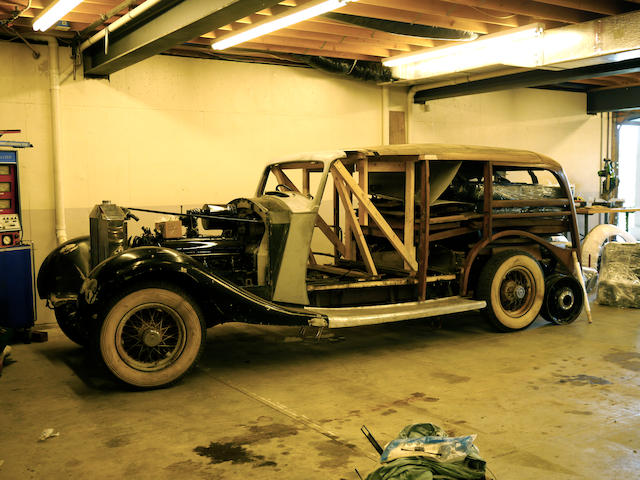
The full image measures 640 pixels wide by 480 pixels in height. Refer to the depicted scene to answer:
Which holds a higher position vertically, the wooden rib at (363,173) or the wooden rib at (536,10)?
the wooden rib at (536,10)

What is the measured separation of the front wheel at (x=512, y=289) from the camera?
6395 mm

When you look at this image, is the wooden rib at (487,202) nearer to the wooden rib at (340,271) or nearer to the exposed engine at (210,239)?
the wooden rib at (340,271)

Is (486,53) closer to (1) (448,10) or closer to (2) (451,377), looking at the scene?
(1) (448,10)

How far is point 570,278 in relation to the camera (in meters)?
7.02

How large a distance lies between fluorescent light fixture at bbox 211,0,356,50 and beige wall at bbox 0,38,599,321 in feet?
4.56

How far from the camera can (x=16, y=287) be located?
20.7 ft

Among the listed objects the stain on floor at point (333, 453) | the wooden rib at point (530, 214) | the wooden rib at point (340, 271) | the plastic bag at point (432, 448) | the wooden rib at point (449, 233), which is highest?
the wooden rib at point (530, 214)

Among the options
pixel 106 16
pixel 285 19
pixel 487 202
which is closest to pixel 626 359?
pixel 487 202

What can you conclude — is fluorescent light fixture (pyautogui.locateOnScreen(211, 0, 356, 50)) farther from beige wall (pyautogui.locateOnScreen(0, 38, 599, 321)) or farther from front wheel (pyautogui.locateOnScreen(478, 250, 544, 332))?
front wheel (pyautogui.locateOnScreen(478, 250, 544, 332))

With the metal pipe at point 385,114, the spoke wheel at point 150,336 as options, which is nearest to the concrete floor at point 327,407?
the spoke wheel at point 150,336

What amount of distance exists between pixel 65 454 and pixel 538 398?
3.31 m

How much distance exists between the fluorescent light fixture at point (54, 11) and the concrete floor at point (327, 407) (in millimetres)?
3192

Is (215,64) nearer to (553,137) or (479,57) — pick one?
(479,57)

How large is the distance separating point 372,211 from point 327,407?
2.15m
